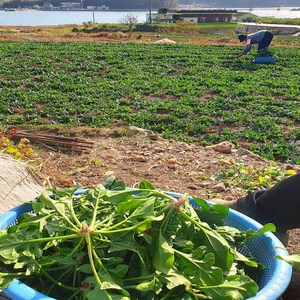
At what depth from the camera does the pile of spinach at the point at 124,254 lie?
147 centimetres

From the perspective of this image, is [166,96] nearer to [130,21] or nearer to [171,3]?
[130,21]

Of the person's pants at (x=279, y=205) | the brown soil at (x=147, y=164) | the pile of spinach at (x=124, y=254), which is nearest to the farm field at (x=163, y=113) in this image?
the brown soil at (x=147, y=164)

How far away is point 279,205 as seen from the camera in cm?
240

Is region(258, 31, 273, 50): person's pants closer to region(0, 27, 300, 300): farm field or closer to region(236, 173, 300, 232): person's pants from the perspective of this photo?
region(0, 27, 300, 300): farm field

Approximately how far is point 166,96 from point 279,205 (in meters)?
7.22

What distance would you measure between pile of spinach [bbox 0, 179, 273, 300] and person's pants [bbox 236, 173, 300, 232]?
0.73 metres

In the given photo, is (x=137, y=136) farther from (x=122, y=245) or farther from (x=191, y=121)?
(x=122, y=245)

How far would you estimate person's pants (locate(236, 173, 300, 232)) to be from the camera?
93.5 inches

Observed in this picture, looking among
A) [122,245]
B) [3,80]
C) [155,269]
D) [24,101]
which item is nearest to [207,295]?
[155,269]

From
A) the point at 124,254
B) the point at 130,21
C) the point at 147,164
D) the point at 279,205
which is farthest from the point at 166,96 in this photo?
the point at 130,21

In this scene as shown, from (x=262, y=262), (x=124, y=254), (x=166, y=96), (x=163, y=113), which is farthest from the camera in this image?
(x=166, y=96)

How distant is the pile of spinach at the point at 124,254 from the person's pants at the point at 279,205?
2.39 feet

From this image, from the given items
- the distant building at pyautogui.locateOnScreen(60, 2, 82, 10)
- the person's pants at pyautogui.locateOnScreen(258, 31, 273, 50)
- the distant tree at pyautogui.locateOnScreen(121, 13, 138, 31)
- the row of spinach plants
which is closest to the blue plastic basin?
the row of spinach plants

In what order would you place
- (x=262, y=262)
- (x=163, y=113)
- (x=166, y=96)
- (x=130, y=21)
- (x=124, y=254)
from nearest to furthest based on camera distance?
(x=124, y=254)
(x=262, y=262)
(x=163, y=113)
(x=166, y=96)
(x=130, y=21)
